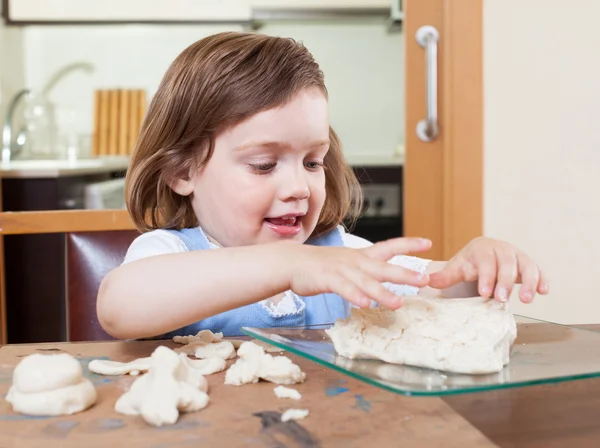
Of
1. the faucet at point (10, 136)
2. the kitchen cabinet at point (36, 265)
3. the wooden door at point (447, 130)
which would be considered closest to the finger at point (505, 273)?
the wooden door at point (447, 130)

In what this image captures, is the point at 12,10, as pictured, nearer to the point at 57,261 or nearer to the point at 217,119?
the point at 57,261

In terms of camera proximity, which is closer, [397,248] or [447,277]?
[397,248]

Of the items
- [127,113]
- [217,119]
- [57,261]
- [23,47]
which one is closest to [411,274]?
[217,119]

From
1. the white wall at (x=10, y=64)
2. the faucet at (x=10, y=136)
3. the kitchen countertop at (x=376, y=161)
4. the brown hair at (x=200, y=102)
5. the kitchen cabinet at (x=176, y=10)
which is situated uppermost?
the kitchen cabinet at (x=176, y=10)

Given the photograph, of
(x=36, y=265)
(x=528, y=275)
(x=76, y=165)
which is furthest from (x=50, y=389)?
(x=76, y=165)

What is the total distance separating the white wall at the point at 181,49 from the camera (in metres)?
4.30

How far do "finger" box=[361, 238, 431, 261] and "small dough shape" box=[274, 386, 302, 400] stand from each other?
0.18 metres

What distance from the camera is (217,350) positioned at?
0.82m

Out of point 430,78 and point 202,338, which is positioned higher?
point 430,78

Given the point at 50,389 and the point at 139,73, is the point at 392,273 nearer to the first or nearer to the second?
the point at 50,389

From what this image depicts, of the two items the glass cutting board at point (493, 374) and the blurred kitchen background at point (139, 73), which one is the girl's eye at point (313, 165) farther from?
the blurred kitchen background at point (139, 73)

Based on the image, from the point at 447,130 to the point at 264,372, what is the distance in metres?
1.65

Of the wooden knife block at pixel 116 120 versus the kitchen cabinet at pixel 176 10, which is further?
the wooden knife block at pixel 116 120

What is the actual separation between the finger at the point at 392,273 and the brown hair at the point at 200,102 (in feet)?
1.35
